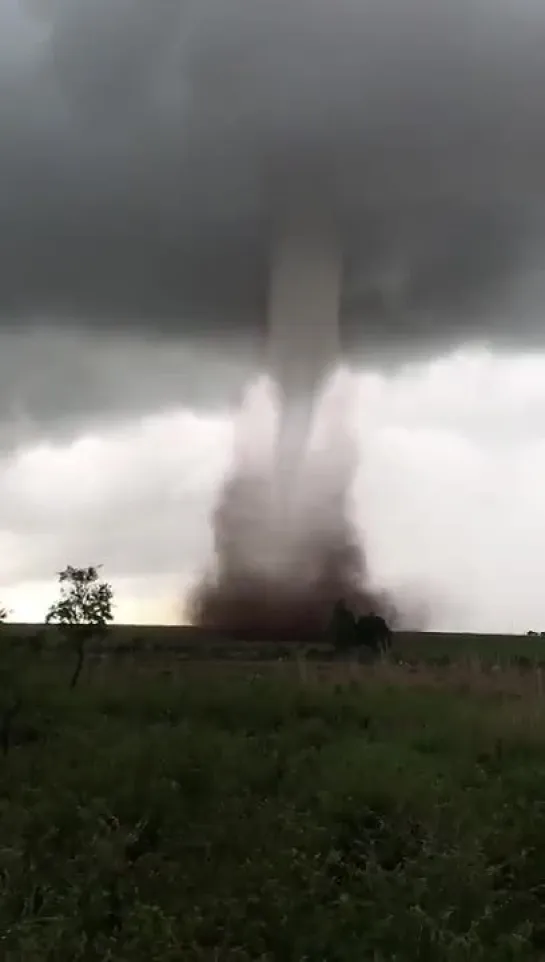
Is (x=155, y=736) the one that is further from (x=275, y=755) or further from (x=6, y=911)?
(x=6, y=911)

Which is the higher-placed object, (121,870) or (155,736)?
(155,736)

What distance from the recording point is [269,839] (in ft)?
31.3

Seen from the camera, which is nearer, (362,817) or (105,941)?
(105,941)

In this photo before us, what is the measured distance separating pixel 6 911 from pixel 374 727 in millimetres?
10515

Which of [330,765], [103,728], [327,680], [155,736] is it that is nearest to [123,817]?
[330,765]

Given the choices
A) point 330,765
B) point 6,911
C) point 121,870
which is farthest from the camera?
point 330,765

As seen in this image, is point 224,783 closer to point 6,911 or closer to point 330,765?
point 330,765

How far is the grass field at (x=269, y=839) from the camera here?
7.37 metres

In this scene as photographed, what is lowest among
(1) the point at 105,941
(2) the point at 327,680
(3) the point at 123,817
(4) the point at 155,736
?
(1) the point at 105,941

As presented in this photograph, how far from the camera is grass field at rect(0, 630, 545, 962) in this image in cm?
737

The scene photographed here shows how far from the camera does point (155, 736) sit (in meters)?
14.7

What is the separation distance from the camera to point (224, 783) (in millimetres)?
11781

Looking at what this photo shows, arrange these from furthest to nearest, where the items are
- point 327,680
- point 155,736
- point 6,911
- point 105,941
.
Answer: point 327,680 → point 155,736 → point 6,911 → point 105,941

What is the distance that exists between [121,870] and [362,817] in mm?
2834
